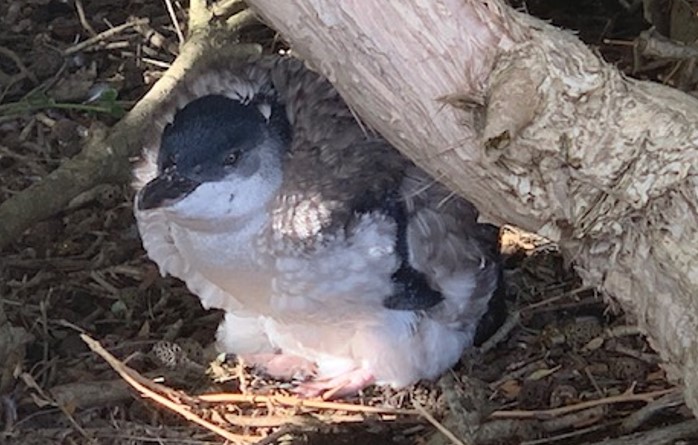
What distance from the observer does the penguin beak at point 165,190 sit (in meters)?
2.64

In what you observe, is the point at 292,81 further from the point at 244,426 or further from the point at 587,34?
the point at 587,34

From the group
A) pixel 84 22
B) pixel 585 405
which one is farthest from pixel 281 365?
pixel 84 22

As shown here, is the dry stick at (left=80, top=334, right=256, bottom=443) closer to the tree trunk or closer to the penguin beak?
the penguin beak

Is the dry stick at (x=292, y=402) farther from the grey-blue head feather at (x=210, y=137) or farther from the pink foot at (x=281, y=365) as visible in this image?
the grey-blue head feather at (x=210, y=137)

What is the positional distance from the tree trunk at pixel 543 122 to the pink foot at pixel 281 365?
3.62ft

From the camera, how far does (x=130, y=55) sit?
411cm

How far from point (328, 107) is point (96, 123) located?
100 cm

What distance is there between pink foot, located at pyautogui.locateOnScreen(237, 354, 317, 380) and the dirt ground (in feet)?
0.11

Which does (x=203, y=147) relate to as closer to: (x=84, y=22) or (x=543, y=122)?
(x=543, y=122)

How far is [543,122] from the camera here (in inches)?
83.7

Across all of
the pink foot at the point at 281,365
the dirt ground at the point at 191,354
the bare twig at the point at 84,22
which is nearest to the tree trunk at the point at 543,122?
the dirt ground at the point at 191,354

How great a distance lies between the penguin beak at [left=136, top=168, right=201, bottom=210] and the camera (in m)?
2.64

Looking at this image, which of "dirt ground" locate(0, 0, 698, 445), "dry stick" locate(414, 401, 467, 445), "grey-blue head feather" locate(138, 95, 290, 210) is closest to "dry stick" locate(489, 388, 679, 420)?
"dirt ground" locate(0, 0, 698, 445)

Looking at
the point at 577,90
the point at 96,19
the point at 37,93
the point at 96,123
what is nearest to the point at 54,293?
the point at 96,123
